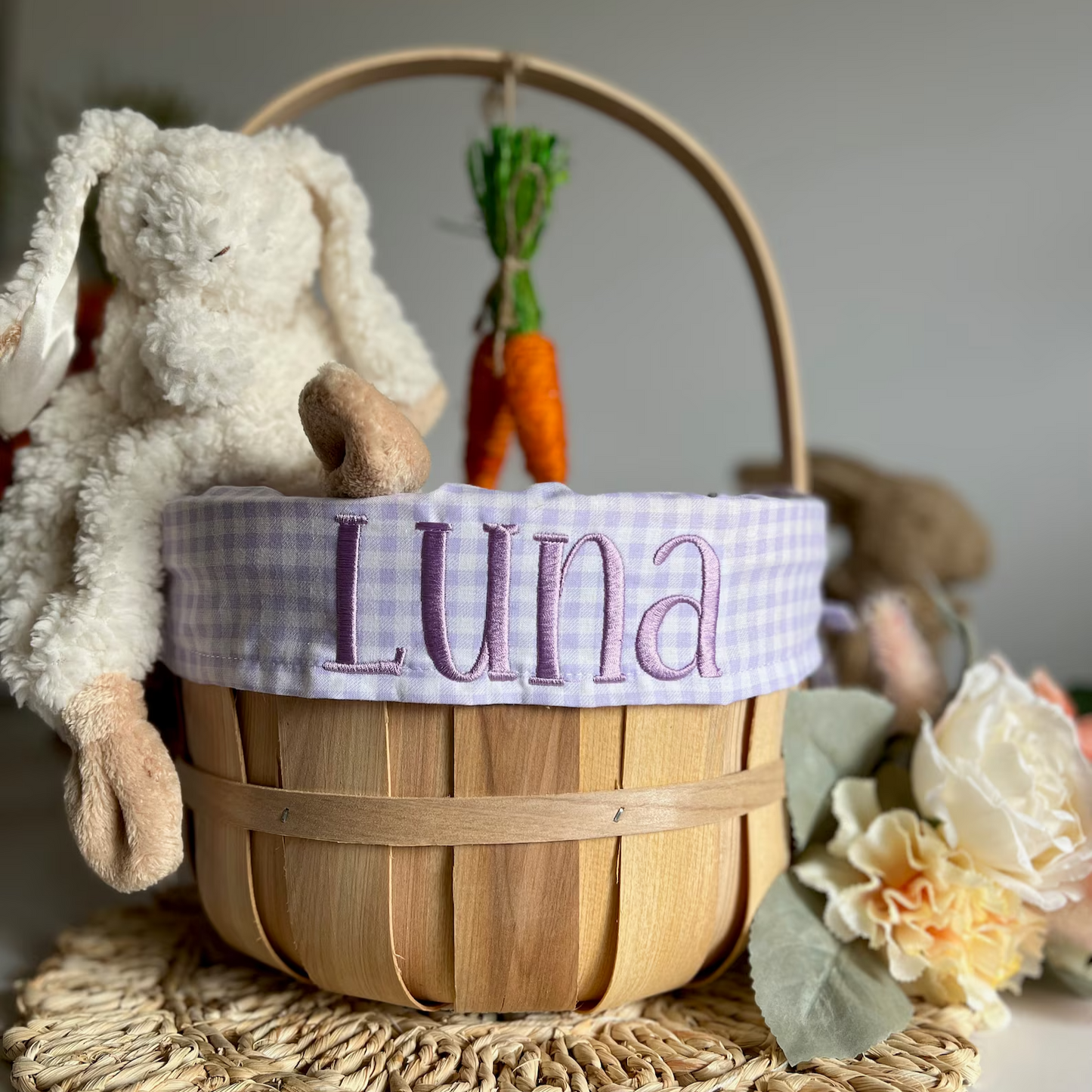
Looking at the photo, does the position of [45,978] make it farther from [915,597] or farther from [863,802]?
[915,597]

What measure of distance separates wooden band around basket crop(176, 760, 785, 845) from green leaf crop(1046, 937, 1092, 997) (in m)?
0.32

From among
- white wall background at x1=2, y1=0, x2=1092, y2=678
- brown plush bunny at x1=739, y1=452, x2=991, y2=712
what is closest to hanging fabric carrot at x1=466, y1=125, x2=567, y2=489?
brown plush bunny at x1=739, y1=452, x2=991, y2=712

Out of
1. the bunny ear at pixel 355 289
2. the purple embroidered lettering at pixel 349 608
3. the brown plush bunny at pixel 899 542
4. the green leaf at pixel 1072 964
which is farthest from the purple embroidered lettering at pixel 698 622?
the brown plush bunny at pixel 899 542

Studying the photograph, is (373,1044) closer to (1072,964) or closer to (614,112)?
(1072,964)

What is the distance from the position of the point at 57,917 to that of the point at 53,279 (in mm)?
570

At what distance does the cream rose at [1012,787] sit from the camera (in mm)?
709

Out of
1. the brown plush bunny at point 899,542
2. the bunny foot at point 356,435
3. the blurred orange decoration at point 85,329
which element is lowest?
the brown plush bunny at point 899,542

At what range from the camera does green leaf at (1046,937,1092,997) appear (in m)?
0.75

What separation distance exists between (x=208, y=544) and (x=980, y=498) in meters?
1.15

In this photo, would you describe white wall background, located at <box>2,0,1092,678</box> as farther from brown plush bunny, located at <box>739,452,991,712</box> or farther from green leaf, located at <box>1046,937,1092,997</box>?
green leaf, located at <box>1046,937,1092,997</box>

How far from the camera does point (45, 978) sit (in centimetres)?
72

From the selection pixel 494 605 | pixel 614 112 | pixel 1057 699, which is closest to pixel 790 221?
pixel 614 112

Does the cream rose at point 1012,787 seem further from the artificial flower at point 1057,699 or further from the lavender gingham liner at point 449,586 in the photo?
the lavender gingham liner at point 449,586

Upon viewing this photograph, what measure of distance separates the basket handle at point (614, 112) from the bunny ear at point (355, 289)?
0.11m
